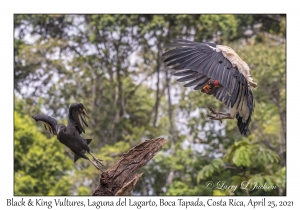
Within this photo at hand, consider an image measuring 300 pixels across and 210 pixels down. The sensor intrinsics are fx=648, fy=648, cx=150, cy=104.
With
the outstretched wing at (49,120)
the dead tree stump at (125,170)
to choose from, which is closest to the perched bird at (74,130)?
the outstretched wing at (49,120)

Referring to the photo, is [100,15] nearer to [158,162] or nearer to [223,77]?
[158,162]

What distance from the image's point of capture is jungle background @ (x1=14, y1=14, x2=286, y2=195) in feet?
46.2

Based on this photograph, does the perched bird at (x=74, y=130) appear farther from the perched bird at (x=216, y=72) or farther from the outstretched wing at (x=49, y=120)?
the perched bird at (x=216, y=72)

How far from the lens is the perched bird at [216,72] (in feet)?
20.0

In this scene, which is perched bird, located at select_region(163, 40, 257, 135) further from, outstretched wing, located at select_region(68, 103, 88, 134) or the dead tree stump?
outstretched wing, located at select_region(68, 103, 88, 134)

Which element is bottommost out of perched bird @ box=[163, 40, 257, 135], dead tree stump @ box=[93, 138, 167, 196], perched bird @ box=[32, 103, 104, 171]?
dead tree stump @ box=[93, 138, 167, 196]

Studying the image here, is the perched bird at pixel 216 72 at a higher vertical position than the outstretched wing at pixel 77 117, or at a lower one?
higher

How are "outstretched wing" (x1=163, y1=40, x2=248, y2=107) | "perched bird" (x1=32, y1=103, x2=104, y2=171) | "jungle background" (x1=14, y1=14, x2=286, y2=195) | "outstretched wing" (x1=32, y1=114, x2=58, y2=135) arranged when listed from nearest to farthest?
"perched bird" (x1=32, y1=103, x2=104, y2=171)
"outstretched wing" (x1=32, y1=114, x2=58, y2=135)
"outstretched wing" (x1=163, y1=40, x2=248, y2=107)
"jungle background" (x1=14, y1=14, x2=286, y2=195)

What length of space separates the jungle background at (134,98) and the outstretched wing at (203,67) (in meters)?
6.82

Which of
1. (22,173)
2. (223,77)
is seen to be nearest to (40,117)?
(223,77)

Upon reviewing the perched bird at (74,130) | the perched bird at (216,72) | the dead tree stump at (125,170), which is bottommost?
the dead tree stump at (125,170)

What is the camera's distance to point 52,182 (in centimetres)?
1387

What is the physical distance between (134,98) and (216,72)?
11.6 metres

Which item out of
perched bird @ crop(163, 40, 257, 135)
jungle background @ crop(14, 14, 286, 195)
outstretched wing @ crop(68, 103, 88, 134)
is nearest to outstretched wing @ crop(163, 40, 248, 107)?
perched bird @ crop(163, 40, 257, 135)
